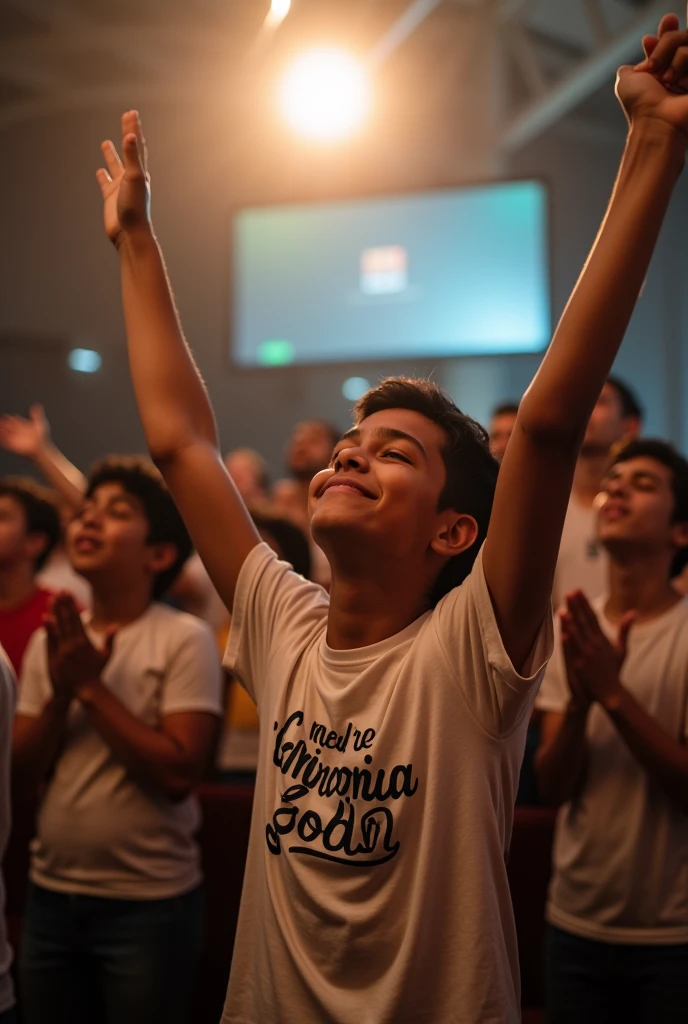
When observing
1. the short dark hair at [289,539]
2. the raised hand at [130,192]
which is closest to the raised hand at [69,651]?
the raised hand at [130,192]

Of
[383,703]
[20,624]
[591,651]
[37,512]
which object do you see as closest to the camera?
[383,703]

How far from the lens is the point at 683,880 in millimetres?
1430

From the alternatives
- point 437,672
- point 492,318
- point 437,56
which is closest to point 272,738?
point 437,672

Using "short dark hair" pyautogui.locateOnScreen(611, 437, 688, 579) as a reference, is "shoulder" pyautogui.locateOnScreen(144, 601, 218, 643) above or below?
below

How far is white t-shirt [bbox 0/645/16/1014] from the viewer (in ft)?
3.87

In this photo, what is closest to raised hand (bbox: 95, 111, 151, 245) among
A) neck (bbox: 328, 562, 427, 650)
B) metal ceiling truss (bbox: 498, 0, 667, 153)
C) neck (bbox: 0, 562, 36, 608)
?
neck (bbox: 328, 562, 427, 650)

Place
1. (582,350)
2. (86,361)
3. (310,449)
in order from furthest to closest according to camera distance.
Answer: (86,361), (310,449), (582,350)

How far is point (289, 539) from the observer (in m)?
2.28

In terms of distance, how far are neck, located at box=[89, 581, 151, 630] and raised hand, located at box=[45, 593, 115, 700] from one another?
205mm

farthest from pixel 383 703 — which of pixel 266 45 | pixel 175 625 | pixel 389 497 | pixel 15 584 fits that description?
pixel 15 584

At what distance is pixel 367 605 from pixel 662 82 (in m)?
0.56

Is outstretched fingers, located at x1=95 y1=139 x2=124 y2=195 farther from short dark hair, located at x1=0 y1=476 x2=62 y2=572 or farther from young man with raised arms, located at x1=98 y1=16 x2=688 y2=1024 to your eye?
short dark hair, located at x1=0 y1=476 x2=62 y2=572

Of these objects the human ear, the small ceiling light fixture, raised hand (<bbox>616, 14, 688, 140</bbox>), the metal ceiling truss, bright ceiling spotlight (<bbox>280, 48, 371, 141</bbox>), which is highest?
the metal ceiling truss

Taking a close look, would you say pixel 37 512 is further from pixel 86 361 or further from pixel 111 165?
pixel 86 361
